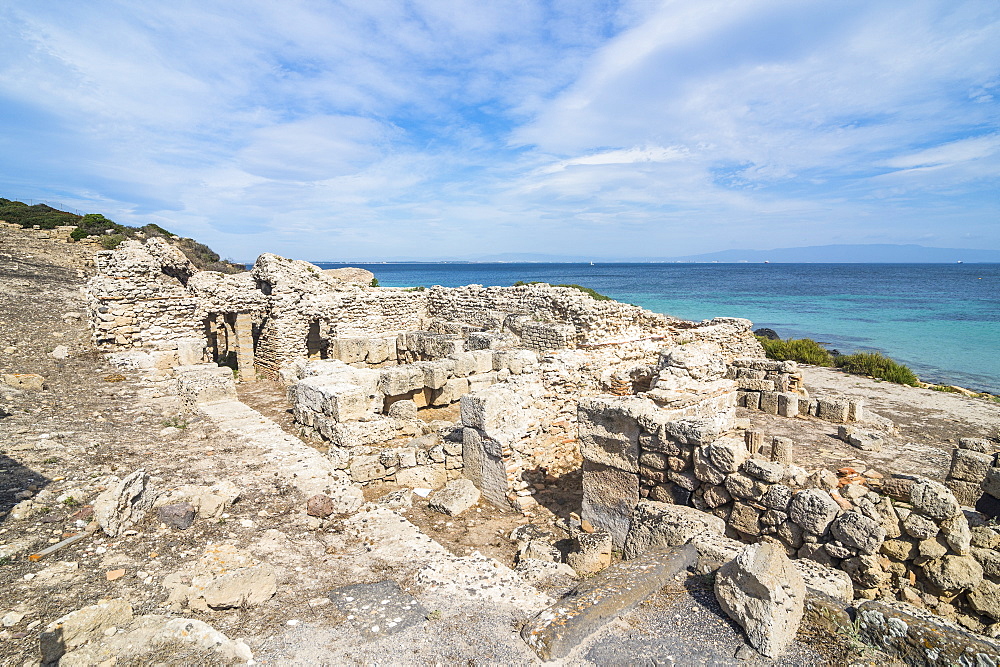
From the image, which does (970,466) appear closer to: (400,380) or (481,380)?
(481,380)

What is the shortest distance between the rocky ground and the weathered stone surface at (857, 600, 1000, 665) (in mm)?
189

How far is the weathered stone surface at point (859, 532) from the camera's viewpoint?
3.62 metres

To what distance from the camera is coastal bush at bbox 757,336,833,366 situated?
1875 centimetres

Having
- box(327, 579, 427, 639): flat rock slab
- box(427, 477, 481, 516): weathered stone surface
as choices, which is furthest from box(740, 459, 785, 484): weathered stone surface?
box(427, 477, 481, 516): weathered stone surface

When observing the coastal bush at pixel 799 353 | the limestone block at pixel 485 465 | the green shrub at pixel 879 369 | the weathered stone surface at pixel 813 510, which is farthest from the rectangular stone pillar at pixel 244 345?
the green shrub at pixel 879 369

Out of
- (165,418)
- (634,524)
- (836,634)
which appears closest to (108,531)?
(165,418)

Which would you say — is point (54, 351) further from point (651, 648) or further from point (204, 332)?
point (651, 648)

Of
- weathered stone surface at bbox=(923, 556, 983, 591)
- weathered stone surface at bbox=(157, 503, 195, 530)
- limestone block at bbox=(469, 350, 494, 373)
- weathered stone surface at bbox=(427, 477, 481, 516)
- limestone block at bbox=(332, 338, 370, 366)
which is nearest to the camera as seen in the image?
weathered stone surface at bbox=(923, 556, 983, 591)

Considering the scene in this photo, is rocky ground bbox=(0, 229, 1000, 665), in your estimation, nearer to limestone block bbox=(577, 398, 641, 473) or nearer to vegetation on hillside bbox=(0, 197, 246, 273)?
limestone block bbox=(577, 398, 641, 473)

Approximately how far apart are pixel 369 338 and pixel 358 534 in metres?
9.13

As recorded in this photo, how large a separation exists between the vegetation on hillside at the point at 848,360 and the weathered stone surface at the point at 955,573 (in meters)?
15.7

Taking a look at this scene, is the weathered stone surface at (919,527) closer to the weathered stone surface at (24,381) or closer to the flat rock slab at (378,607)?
the flat rock slab at (378,607)

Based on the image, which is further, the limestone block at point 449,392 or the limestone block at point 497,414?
the limestone block at point 449,392

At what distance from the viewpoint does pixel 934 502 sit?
3863 mm
